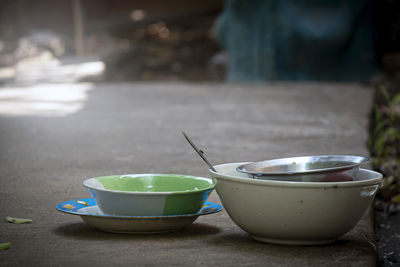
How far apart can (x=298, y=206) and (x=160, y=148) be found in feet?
5.39

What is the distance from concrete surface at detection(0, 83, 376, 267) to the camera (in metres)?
1.28

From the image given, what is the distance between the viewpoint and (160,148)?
2.88 metres

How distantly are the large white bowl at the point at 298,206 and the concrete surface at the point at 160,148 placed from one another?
38mm

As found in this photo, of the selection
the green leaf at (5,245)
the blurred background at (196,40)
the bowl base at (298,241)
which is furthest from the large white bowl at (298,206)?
the blurred background at (196,40)

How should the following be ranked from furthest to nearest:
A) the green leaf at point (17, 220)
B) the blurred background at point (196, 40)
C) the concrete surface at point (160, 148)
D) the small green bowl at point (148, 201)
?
the blurred background at point (196, 40) → the green leaf at point (17, 220) → the small green bowl at point (148, 201) → the concrete surface at point (160, 148)

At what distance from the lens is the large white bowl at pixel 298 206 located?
4.19 feet

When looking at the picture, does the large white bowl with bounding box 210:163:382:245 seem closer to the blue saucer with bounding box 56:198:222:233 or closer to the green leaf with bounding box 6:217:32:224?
the blue saucer with bounding box 56:198:222:233

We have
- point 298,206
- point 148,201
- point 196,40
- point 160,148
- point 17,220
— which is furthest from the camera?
point 196,40

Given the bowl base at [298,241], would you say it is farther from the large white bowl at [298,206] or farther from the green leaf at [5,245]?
the green leaf at [5,245]

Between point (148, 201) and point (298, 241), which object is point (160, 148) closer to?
point (148, 201)

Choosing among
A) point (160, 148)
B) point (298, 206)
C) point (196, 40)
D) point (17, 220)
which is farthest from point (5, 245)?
point (196, 40)

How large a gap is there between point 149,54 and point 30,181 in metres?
8.60

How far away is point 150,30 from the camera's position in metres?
11.0

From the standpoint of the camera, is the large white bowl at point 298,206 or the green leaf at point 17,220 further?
the green leaf at point 17,220
